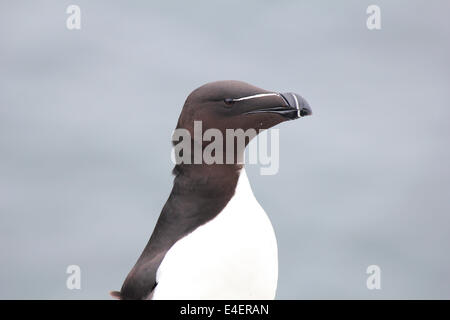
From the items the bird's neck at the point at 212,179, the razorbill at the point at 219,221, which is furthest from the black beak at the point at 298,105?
the bird's neck at the point at 212,179

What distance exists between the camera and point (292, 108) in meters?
4.31

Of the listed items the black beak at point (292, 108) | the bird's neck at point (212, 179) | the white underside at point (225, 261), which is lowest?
the white underside at point (225, 261)

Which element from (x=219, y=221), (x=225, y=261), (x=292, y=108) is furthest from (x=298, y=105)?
(x=225, y=261)

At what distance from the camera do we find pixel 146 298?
4.55 m

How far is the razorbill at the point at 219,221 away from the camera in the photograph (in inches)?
172

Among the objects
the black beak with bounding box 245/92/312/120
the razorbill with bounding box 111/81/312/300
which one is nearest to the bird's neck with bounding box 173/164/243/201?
the razorbill with bounding box 111/81/312/300

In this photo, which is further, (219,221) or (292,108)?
(219,221)

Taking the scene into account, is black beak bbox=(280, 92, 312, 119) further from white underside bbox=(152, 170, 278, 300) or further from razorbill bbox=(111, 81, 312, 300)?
white underside bbox=(152, 170, 278, 300)

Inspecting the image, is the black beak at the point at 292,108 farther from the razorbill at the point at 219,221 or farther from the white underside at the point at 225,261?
the white underside at the point at 225,261

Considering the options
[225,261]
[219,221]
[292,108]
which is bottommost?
[225,261]

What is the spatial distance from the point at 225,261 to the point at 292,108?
0.78 meters

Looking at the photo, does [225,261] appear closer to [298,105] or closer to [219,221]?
[219,221]

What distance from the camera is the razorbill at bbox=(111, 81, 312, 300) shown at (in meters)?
4.38

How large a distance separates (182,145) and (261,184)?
24.1 feet
